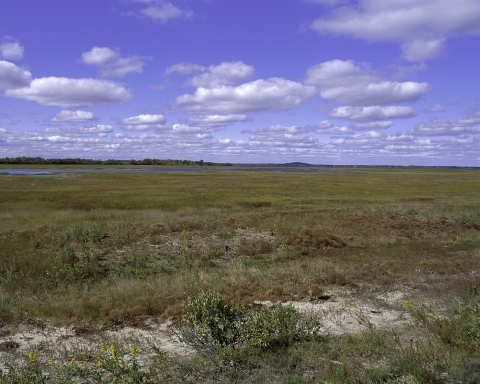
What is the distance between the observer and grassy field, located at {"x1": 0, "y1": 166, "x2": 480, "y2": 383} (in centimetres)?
541

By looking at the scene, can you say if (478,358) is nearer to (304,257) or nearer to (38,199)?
(304,257)

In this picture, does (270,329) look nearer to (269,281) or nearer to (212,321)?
(212,321)

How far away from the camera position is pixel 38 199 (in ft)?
120

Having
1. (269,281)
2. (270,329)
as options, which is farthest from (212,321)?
(269,281)

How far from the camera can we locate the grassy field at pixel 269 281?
17.8ft

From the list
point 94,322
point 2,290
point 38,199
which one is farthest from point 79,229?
point 38,199

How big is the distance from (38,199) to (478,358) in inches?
1504

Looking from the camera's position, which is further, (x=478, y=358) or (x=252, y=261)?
(x=252, y=261)

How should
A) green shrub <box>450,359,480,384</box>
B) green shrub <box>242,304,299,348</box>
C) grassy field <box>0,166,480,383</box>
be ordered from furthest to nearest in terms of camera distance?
green shrub <box>242,304,299,348</box>
grassy field <box>0,166,480,383</box>
green shrub <box>450,359,480,384</box>

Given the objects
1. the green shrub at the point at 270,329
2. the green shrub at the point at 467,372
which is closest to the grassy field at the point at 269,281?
the green shrub at the point at 467,372

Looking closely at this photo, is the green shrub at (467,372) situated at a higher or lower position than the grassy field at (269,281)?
higher

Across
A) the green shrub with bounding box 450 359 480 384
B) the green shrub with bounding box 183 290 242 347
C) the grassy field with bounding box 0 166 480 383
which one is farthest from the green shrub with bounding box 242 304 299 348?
the green shrub with bounding box 450 359 480 384

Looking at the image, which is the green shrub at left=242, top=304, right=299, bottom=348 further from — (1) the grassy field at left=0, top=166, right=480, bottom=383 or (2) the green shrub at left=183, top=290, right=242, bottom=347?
(2) the green shrub at left=183, top=290, right=242, bottom=347

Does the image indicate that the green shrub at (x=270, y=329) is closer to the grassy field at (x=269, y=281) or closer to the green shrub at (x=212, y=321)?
the grassy field at (x=269, y=281)
